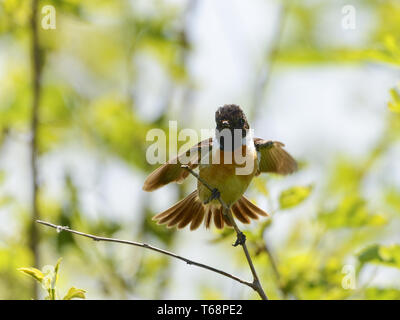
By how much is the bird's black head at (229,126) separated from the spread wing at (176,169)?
12cm

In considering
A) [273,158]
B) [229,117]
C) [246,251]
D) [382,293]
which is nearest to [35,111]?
[229,117]

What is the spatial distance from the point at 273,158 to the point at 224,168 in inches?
31.0

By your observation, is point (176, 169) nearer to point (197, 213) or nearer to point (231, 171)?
point (231, 171)

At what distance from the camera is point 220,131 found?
4.64m

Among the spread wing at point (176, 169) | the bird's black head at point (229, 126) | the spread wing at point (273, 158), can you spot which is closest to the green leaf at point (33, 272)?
the spread wing at point (176, 169)

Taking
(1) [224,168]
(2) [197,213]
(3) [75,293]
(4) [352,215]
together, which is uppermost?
(1) [224,168]

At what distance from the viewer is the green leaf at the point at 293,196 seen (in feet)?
13.5

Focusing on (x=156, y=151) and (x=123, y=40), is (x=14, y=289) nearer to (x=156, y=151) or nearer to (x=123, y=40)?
(x=156, y=151)

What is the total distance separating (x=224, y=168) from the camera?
4.60 metres

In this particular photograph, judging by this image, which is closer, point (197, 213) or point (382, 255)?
point (382, 255)

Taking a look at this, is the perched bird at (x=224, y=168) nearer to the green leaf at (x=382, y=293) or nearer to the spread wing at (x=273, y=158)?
the spread wing at (x=273, y=158)

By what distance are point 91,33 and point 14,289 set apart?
3.09 m

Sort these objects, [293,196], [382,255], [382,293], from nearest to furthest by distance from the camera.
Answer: [382,255] → [382,293] → [293,196]
